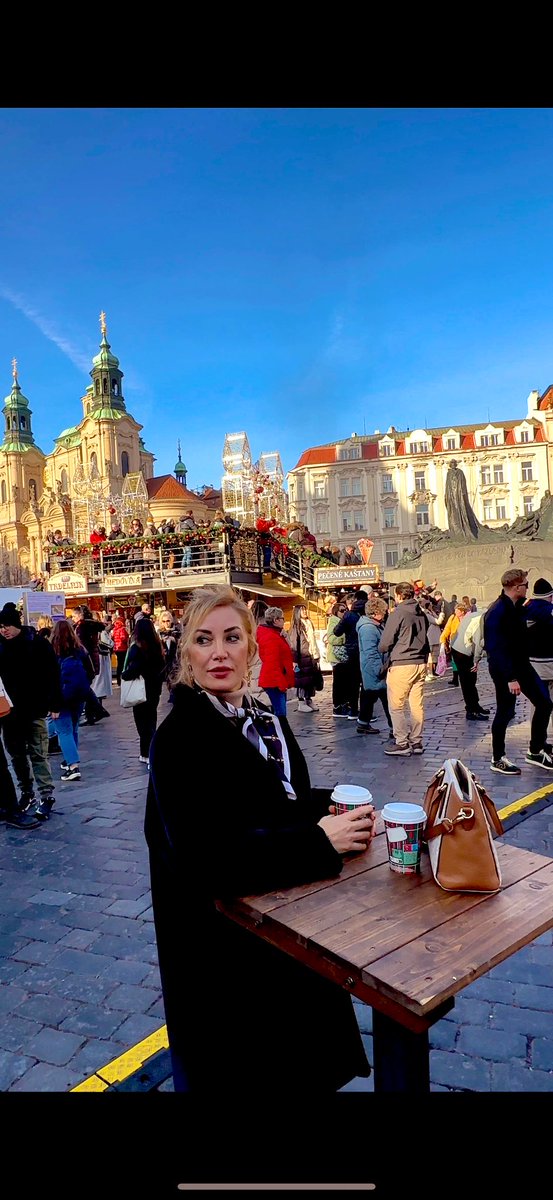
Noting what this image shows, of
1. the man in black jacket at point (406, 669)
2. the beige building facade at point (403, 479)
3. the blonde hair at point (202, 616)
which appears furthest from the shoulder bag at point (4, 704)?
the beige building facade at point (403, 479)

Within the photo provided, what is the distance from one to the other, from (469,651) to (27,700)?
5.71 m

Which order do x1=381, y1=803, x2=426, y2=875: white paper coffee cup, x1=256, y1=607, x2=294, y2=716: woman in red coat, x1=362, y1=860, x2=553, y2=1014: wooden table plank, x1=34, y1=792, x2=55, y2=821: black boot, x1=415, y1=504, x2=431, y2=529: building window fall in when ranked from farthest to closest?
1. x1=415, y1=504, x2=431, y2=529: building window
2. x1=256, y1=607, x2=294, y2=716: woman in red coat
3. x1=34, y1=792, x2=55, y2=821: black boot
4. x1=381, y1=803, x2=426, y2=875: white paper coffee cup
5. x1=362, y1=860, x2=553, y2=1014: wooden table plank

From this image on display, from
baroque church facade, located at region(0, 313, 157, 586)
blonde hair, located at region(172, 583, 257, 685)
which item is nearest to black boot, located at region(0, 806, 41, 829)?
blonde hair, located at region(172, 583, 257, 685)

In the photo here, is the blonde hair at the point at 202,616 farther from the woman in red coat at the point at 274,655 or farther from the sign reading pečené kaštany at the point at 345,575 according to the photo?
the sign reading pečené kaštany at the point at 345,575

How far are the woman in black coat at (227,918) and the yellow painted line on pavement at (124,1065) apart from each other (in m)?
0.84

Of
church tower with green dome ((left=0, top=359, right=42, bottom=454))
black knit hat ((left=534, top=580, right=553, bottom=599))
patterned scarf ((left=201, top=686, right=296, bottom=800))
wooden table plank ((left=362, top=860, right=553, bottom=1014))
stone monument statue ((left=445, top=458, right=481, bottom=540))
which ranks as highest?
church tower with green dome ((left=0, top=359, right=42, bottom=454))

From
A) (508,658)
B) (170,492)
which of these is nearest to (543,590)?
(508,658)

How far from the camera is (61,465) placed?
3014 inches

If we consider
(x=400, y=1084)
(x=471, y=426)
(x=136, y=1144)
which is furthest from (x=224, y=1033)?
(x=471, y=426)

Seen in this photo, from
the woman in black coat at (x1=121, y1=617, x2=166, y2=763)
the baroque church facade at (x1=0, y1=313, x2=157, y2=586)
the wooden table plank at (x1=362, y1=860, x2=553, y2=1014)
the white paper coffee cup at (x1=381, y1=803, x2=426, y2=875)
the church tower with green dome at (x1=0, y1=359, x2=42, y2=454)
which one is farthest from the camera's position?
the church tower with green dome at (x1=0, y1=359, x2=42, y2=454)

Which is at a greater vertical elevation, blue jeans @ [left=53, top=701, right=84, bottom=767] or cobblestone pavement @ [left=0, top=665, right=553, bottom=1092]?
blue jeans @ [left=53, top=701, right=84, bottom=767]

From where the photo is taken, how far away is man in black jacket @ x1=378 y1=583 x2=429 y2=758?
7.56m

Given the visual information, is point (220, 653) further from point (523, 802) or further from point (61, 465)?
point (61, 465)

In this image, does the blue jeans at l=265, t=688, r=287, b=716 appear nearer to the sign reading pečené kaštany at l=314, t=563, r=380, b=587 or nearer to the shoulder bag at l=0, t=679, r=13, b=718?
the shoulder bag at l=0, t=679, r=13, b=718
